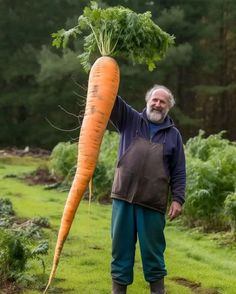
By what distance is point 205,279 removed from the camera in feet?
18.1

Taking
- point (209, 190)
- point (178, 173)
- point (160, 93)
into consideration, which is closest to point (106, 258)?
point (178, 173)

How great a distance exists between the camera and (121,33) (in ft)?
14.7

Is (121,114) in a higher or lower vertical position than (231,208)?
higher

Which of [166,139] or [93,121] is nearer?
[166,139]

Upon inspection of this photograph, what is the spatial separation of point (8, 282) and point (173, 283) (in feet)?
5.19

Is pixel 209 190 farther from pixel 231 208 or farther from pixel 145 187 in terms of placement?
pixel 145 187

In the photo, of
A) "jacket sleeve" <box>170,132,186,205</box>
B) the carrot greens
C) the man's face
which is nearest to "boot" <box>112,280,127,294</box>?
"jacket sleeve" <box>170,132,186,205</box>

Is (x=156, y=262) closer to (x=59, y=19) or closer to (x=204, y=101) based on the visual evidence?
(x=59, y=19)

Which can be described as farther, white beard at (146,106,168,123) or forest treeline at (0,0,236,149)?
forest treeline at (0,0,236,149)

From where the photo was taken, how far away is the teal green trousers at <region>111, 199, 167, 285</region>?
4.32 metres

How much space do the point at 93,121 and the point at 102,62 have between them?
1.63ft

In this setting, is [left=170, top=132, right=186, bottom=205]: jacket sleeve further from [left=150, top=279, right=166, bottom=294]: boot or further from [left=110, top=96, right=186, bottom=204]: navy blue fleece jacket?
[left=150, top=279, right=166, bottom=294]: boot

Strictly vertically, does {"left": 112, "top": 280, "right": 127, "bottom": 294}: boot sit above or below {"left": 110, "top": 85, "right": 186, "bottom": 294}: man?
below

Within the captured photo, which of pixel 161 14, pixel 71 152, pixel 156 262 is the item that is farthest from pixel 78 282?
pixel 161 14
